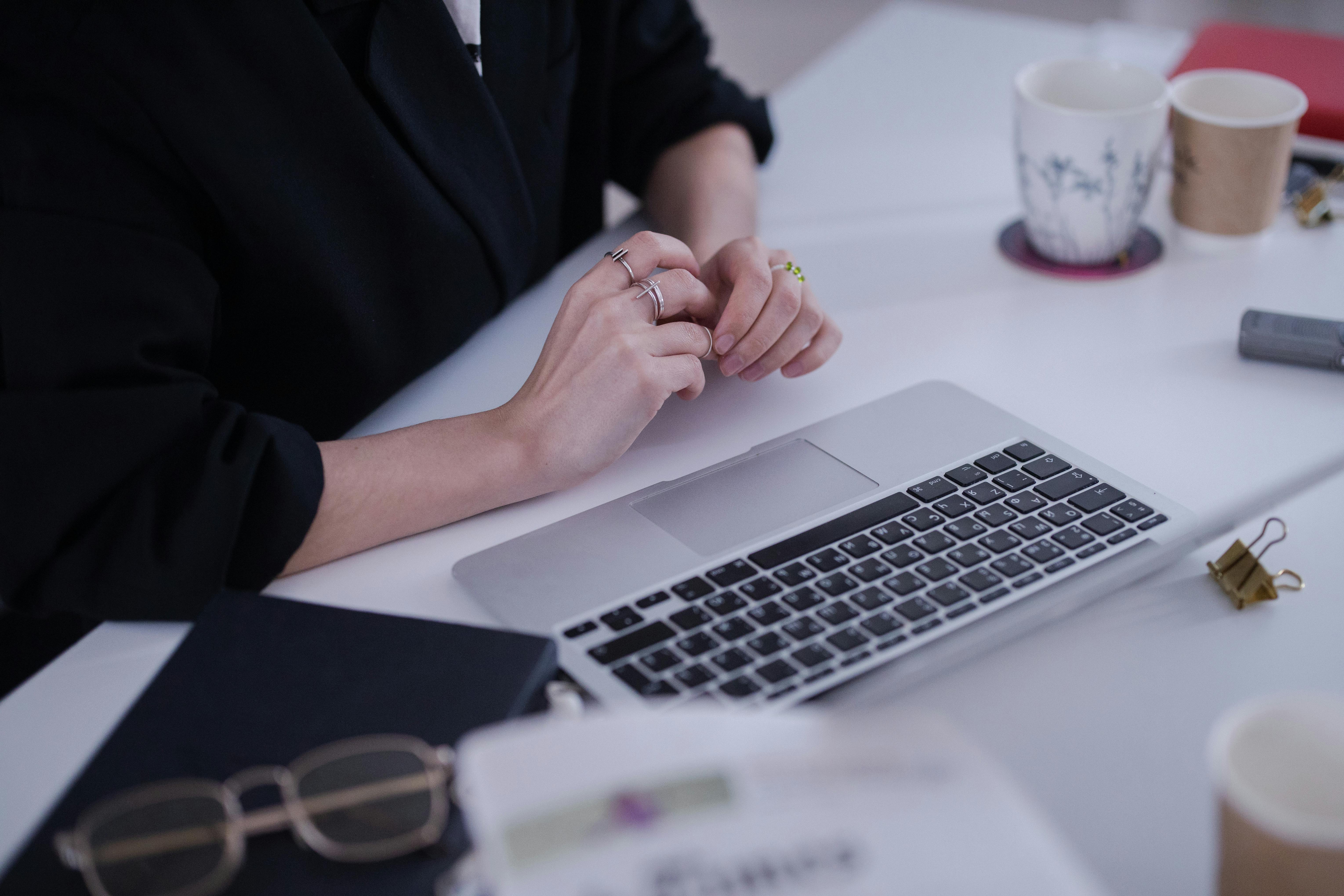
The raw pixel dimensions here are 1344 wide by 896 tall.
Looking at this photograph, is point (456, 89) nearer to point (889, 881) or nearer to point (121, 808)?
point (121, 808)

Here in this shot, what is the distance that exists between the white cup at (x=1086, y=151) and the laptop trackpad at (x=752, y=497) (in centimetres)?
34

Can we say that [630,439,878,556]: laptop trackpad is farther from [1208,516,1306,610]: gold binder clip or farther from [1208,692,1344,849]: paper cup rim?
[1208,692,1344,849]: paper cup rim

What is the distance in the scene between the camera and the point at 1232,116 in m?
0.97

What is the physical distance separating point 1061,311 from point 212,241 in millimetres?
637

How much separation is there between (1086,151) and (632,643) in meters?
0.57

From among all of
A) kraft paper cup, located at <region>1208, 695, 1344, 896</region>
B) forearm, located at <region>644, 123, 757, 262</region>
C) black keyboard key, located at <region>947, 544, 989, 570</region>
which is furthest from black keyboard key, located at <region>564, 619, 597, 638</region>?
forearm, located at <region>644, 123, 757, 262</region>

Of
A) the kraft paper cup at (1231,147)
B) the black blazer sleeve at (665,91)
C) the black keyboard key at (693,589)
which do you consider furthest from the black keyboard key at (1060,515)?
the black blazer sleeve at (665,91)

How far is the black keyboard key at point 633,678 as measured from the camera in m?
0.55

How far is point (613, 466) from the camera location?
2.49 ft

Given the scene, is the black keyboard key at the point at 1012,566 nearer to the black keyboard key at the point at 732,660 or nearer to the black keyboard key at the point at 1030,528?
the black keyboard key at the point at 1030,528

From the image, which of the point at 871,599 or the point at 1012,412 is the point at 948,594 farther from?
the point at 1012,412

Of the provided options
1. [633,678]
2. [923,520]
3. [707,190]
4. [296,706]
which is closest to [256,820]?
[296,706]

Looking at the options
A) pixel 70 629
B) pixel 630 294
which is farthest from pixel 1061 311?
pixel 70 629

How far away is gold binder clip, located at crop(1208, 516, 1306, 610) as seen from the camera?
61 cm
